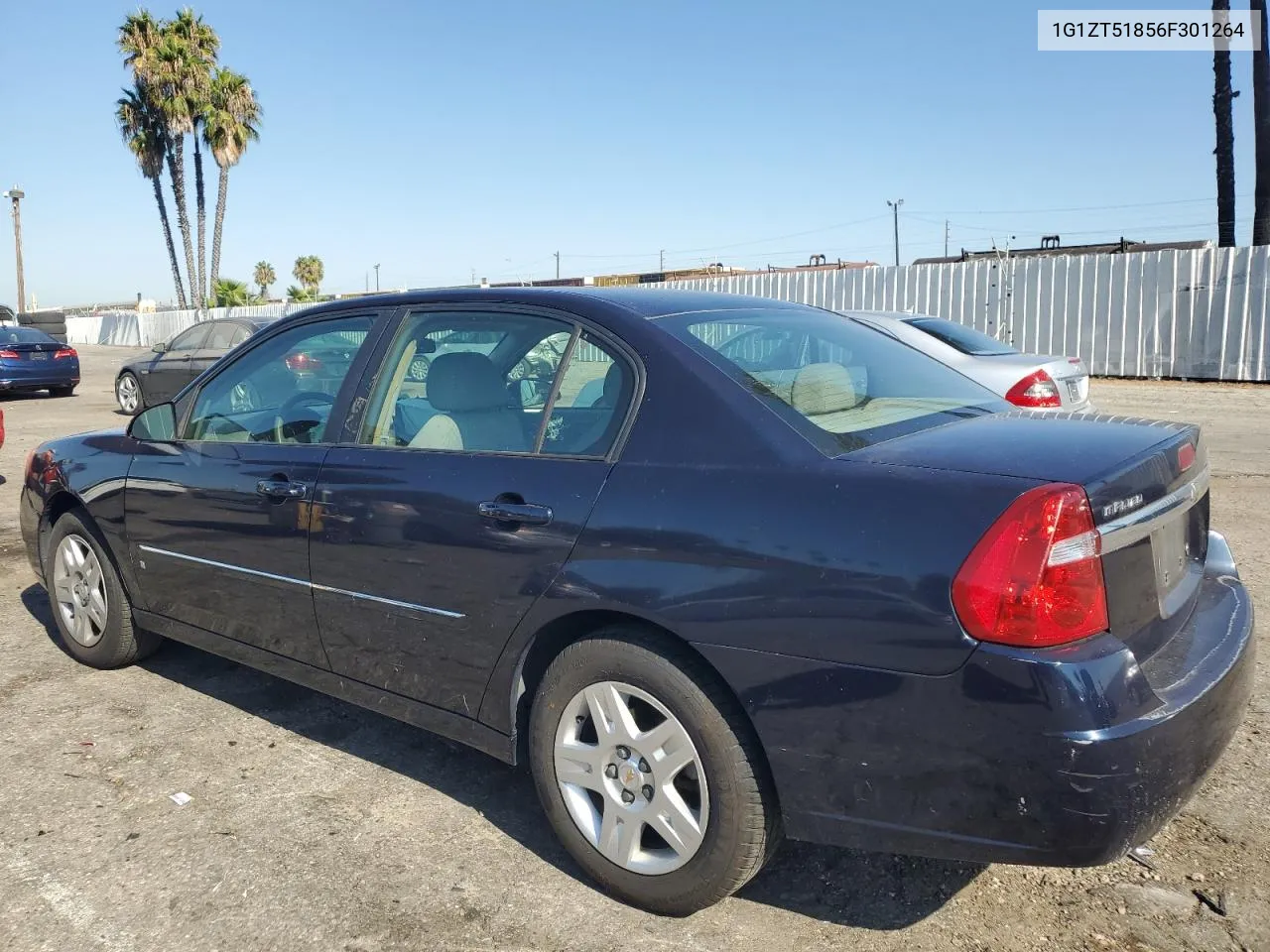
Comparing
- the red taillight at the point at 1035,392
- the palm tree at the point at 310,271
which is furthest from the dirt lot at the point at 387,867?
the palm tree at the point at 310,271

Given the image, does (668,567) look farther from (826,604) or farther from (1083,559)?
(1083,559)

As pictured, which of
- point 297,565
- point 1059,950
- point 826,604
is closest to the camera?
point 826,604

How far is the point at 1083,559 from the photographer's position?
214 cm

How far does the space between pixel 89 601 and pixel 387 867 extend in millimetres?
2333

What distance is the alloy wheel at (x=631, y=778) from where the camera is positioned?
2.52m

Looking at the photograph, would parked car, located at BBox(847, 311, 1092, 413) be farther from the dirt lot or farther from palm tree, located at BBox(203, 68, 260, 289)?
palm tree, located at BBox(203, 68, 260, 289)

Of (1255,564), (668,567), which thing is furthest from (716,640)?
(1255,564)

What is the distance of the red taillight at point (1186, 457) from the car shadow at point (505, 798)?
1231 mm

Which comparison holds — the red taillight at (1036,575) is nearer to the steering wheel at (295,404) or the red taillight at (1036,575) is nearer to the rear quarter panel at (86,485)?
the steering wheel at (295,404)

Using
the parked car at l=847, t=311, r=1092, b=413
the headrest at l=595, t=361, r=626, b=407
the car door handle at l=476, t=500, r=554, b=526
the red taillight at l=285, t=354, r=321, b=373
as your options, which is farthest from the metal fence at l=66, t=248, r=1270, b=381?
the car door handle at l=476, t=500, r=554, b=526

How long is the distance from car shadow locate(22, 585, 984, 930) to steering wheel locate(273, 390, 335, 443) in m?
1.14

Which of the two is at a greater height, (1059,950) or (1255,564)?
(1255,564)

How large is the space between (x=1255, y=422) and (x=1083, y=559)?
1206 cm

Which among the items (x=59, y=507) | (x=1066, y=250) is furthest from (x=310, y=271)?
(x=59, y=507)
